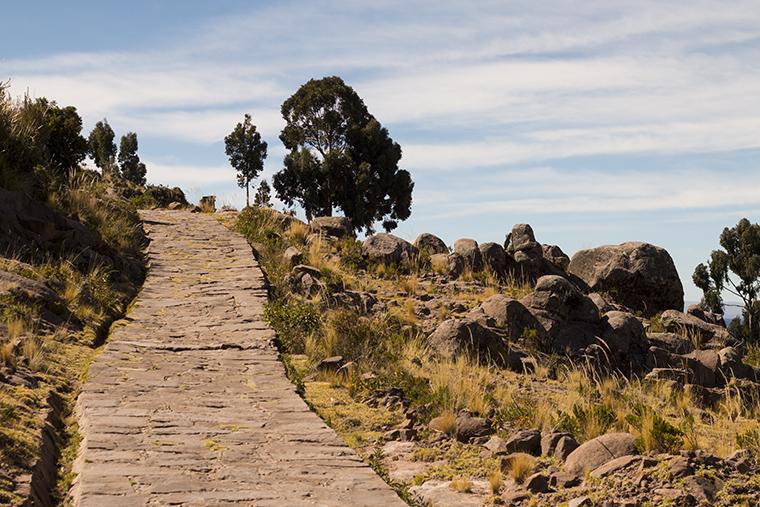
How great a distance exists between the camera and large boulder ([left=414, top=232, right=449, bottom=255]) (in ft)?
65.5

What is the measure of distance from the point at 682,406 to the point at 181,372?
6714 millimetres

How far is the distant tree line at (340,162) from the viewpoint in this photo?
43625 millimetres

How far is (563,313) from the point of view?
14.7 m

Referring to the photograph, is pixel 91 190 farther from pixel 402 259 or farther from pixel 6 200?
pixel 402 259

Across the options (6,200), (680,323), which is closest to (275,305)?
(6,200)

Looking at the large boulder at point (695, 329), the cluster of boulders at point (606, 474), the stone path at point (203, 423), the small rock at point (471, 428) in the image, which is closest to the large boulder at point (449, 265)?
the large boulder at point (695, 329)

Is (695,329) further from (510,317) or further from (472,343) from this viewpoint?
(472,343)

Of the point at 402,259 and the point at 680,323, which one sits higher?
the point at 402,259

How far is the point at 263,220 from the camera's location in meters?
19.9

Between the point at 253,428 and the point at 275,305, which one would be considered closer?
the point at 253,428

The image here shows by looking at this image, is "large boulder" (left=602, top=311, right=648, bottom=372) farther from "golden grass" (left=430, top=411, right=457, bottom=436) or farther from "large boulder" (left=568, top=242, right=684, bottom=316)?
"golden grass" (left=430, top=411, right=457, bottom=436)

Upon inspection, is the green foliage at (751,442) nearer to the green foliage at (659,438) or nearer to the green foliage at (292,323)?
the green foliage at (659,438)

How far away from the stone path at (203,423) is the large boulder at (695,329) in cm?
868

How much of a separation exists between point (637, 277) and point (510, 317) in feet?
20.0
